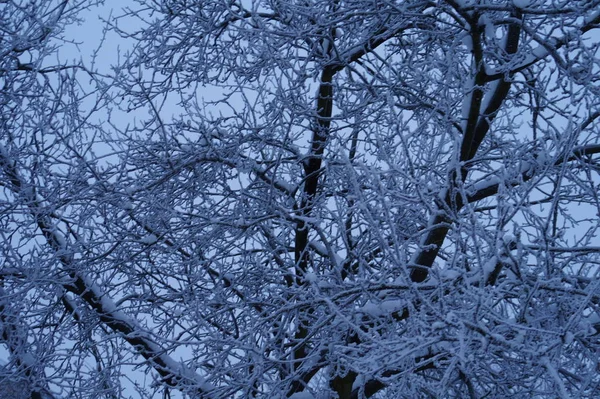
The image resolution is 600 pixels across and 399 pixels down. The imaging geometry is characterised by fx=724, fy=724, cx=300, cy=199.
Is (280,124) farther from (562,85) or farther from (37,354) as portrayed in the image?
(37,354)

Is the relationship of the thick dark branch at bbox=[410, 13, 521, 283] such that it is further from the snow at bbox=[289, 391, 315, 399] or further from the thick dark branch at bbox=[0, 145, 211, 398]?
the thick dark branch at bbox=[0, 145, 211, 398]

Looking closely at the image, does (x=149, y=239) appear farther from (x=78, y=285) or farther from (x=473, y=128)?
(x=473, y=128)

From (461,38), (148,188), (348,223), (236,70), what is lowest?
(348,223)

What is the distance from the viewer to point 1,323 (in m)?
6.01

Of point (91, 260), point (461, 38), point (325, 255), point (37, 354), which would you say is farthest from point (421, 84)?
point (37, 354)

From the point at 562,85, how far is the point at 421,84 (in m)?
1.81

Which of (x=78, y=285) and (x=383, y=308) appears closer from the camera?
(x=383, y=308)

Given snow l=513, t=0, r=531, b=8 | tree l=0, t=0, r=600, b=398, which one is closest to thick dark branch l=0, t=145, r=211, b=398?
tree l=0, t=0, r=600, b=398

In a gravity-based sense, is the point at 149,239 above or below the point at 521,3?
above

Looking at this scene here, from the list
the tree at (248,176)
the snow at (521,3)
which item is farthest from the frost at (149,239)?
the snow at (521,3)

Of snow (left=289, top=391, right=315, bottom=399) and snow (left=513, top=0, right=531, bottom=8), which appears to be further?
snow (left=289, top=391, right=315, bottom=399)

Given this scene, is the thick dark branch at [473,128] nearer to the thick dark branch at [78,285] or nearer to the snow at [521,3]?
the snow at [521,3]

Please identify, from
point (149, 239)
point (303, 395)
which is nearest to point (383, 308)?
point (303, 395)

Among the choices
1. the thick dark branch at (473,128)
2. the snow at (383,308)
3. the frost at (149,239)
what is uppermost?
the frost at (149,239)
